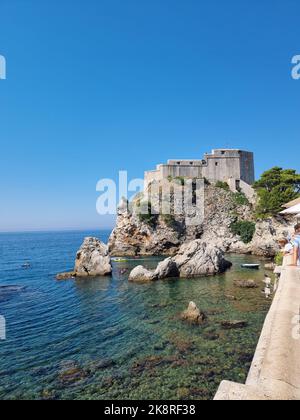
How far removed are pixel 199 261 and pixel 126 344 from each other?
50.9 ft

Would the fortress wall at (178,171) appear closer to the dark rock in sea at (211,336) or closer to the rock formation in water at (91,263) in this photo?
the rock formation in water at (91,263)

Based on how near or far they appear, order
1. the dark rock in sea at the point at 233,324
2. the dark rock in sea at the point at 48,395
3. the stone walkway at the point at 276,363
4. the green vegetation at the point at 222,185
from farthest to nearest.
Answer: the green vegetation at the point at 222,185, the dark rock in sea at the point at 233,324, the dark rock in sea at the point at 48,395, the stone walkway at the point at 276,363

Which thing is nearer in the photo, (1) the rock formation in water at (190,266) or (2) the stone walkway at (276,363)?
(2) the stone walkway at (276,363)

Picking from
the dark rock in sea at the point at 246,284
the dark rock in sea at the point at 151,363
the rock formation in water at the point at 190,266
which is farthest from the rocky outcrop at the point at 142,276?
the dark rock in sea at the point at 151,363

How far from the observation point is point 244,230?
43688 mm

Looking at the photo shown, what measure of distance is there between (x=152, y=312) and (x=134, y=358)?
545cm

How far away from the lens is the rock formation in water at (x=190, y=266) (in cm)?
2434

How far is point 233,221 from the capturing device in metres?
47.3

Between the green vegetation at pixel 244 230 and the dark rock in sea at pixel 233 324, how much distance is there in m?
31.5

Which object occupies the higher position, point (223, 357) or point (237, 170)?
point (237, 170)

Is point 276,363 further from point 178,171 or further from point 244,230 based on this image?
point 178,171

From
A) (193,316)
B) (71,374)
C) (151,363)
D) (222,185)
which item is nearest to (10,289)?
(71,374)
